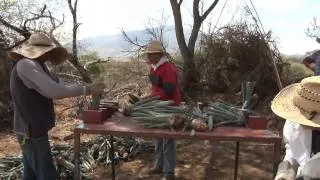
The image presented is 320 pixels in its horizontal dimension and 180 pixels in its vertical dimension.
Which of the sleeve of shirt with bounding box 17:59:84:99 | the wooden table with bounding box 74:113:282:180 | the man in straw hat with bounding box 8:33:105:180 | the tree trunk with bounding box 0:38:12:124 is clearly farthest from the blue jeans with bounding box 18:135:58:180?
the tree trunk with bounding box 0:38:12:124

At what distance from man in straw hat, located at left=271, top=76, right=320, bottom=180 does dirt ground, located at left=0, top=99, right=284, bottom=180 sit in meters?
3.09

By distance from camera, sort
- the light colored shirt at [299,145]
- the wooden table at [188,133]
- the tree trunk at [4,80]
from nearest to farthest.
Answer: the light colored shirt at [299,145] → the wooden table at [188,133] → the tree trunk at [4,80]

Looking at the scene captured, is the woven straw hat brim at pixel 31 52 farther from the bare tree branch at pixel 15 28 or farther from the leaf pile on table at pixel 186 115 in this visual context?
the bare tree branch at pixel 15 28

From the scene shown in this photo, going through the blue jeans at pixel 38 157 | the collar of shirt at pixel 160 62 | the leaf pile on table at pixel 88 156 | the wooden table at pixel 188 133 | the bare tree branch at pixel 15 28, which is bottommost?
the leaf pile on table at pixel 88 156

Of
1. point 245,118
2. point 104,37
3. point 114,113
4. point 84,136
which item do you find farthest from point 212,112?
point 104,37

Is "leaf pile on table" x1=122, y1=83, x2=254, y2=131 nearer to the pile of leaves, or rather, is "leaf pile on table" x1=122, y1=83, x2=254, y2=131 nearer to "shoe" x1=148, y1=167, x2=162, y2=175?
the pile of leaves

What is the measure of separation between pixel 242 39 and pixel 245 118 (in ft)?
16.6

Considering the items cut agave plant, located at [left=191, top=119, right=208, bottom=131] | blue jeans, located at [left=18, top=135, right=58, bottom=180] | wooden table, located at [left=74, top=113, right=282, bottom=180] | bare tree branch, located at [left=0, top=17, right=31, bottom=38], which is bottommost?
blue jeans, located at [left=18, top=135, right=58, bottom=180]

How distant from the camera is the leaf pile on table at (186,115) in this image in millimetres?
4277

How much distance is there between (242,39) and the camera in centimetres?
935

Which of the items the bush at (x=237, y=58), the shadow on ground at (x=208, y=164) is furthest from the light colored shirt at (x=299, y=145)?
the bush at (x=237, y=58)

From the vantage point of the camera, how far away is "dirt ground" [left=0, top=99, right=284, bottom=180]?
5984 mm

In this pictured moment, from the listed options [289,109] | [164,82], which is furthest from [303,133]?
[164,82]

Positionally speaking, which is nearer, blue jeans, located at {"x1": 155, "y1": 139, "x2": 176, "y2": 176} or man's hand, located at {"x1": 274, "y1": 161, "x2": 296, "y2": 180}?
man's hand, located at {"x1": 274, "y1": 161, "x2": 296, "y2": 180}
